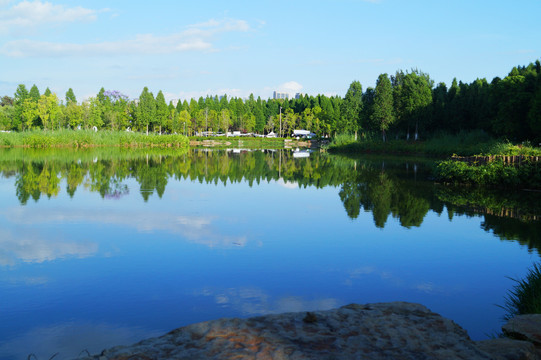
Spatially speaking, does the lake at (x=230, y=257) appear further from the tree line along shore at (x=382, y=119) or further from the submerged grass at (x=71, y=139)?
the submerged grass at (x=71, y=139)

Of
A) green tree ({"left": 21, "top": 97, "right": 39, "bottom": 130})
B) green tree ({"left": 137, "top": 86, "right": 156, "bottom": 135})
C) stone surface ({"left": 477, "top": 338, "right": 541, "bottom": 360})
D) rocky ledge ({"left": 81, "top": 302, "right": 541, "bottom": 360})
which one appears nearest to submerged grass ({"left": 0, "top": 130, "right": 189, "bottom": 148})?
green tree ({"left": 21, "top": 97, "right": 39, "bottom": 130})

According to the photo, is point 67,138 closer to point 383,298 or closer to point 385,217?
point 385,217

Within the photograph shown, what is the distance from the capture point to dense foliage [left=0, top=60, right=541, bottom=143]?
30.2 meters

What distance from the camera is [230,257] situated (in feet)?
23.6

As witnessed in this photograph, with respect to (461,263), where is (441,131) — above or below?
above

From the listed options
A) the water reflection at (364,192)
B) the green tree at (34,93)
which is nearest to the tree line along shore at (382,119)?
the green tree at (34,93)

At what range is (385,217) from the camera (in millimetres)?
10766

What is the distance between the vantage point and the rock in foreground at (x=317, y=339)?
3309 mm

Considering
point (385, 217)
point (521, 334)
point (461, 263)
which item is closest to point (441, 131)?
point (385, 217)

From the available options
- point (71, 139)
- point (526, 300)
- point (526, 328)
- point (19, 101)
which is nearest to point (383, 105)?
point (71, 139)

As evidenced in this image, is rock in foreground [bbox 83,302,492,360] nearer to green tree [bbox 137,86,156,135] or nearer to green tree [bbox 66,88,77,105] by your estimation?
green tree [bbox 137,86,156,135]

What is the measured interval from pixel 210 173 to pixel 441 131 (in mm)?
28431

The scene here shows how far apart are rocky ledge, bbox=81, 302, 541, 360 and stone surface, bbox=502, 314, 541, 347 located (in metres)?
0.02

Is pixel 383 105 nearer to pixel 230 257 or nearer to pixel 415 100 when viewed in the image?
pixel 415 100
